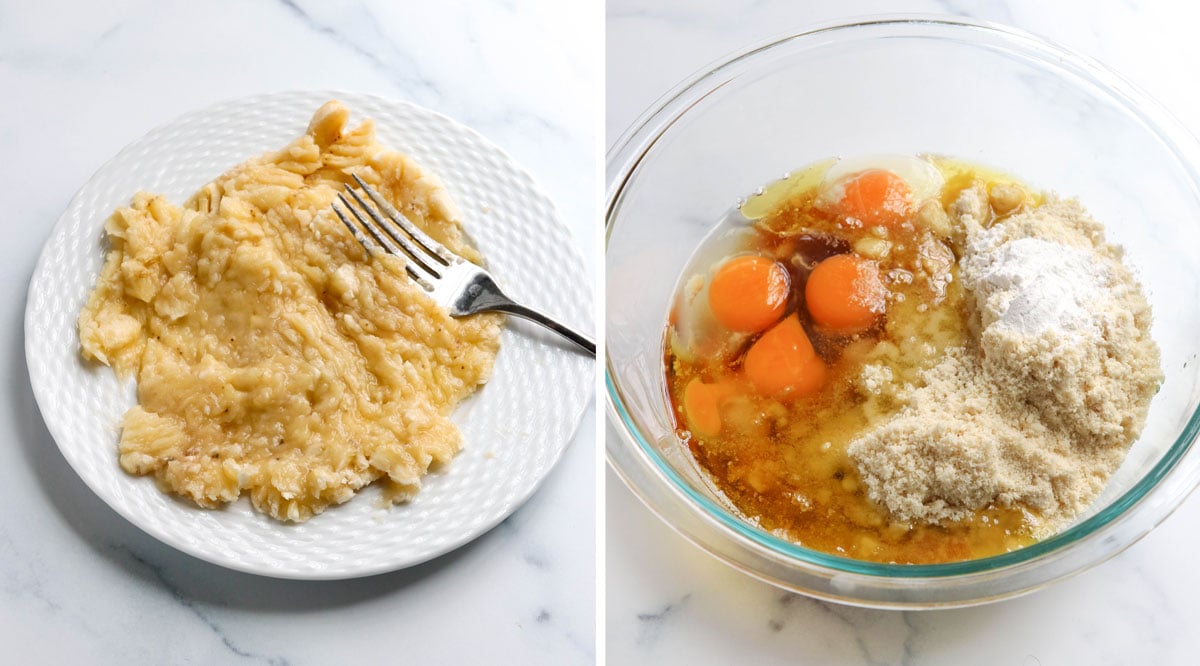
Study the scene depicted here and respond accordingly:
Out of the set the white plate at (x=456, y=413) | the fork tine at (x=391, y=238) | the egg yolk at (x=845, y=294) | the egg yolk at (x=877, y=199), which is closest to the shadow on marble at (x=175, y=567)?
the white plate at (x=456, y=413)

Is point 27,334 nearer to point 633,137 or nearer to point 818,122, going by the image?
point 633,137

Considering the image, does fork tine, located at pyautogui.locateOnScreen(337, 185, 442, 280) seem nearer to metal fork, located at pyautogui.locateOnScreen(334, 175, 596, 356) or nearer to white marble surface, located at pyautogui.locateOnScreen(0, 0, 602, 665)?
metal fork, located at pyautogui.locateOnScreen(334, 175, 596, 356)

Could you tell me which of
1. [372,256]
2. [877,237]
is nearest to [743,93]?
[877,237]

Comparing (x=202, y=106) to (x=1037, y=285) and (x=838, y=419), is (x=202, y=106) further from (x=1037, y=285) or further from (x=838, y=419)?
(x=1037, y=285)

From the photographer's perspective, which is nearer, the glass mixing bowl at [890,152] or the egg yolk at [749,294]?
the glass mixing bowl at [890,152]

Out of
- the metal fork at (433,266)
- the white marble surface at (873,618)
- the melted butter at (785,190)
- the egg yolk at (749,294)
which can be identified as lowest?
the white marble surface at (873,618)

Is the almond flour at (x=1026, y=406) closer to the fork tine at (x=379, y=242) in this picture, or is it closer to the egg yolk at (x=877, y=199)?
the egg yolk at (x=877, y=199)

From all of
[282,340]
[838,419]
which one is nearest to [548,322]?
[282,340]
